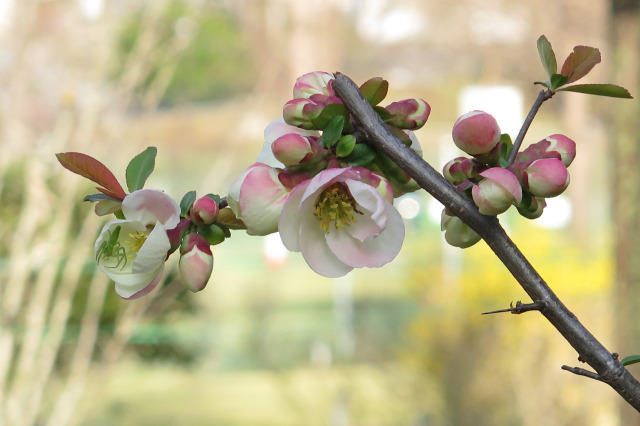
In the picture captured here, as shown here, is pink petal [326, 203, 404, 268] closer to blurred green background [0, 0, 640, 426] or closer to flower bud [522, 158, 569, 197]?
flower bud [522, 158, 569, 197]

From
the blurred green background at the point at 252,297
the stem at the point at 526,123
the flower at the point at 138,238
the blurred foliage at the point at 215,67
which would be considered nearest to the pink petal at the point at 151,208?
the flower at the point at 138,238

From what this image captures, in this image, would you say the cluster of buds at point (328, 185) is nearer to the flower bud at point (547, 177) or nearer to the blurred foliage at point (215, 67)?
the flower bud at point (547, 177)

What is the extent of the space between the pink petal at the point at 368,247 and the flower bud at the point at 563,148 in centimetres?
6

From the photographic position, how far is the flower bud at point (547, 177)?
0.22 m

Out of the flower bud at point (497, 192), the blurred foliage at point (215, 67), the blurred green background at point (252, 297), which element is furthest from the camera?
the blurred foliage at point (215, 67)

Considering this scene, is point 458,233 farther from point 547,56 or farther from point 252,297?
point 252,297

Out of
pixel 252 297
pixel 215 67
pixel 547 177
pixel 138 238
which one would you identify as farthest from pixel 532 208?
pixel 215 67

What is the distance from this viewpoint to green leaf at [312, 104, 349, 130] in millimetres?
228

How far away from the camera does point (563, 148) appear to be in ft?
0.80

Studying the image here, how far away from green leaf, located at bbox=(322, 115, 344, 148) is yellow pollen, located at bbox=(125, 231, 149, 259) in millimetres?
65

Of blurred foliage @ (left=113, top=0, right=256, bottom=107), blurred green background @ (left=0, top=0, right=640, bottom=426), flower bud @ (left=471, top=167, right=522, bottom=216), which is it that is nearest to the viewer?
flower bud @ (left=471, top=167, right=522, bottom=216)

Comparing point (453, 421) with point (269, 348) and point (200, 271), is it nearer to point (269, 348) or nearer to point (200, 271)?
point (269, 348)

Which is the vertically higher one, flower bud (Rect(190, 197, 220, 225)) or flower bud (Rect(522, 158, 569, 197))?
flower bud (Rect(522, 158, 569, 197))

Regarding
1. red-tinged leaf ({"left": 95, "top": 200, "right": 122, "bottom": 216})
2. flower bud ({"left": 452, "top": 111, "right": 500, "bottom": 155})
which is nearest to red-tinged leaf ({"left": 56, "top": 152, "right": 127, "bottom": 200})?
red-tinged leaf ({"left": 95, "top": 200, "right": 122, "bottom": 216})
